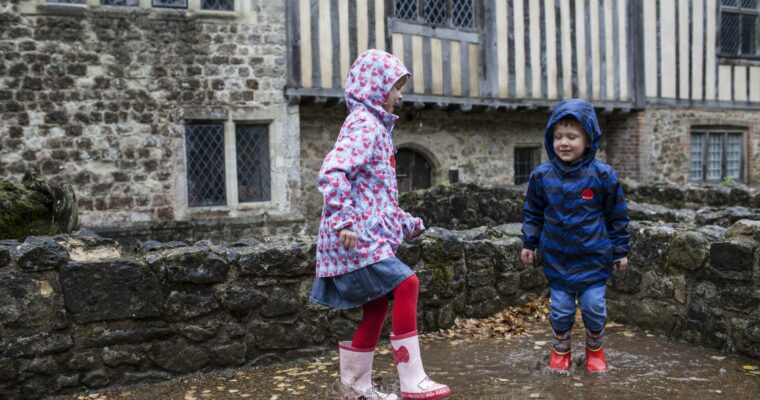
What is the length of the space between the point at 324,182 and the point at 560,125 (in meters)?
1.36

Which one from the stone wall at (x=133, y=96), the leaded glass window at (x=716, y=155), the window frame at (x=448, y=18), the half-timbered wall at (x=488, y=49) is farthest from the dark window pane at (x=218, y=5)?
the leaded glass window at (x=716, y=155)

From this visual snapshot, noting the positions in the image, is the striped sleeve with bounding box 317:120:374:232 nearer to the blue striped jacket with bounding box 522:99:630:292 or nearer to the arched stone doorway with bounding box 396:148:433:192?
the blue striped jacket with bounding box 522:99:630:292

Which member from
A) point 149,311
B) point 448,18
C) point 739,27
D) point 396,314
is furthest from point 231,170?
point 739,27

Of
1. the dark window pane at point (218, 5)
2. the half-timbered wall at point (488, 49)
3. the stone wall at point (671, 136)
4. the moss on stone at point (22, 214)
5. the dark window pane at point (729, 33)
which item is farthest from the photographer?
the dark window pane at point (729, 33)

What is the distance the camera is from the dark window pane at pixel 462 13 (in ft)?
37.7

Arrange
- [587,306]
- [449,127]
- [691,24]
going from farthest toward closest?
[691,24]
[449,127]
[587,306]

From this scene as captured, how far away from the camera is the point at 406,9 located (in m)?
11.0

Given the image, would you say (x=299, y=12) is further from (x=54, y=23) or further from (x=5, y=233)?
(x=5, y=233)

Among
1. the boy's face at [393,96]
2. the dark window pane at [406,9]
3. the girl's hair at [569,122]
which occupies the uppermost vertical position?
the dark window pane at [406,9]

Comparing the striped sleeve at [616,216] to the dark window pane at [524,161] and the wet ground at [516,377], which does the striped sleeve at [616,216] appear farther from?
the dark window pane at [524,161]

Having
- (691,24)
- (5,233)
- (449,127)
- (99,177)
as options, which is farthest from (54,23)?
(691,24)

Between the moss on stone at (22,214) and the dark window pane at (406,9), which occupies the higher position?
the dark window pane at (406,9)

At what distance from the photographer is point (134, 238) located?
9.28 meters

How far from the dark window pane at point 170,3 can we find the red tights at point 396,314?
24.7 ft
